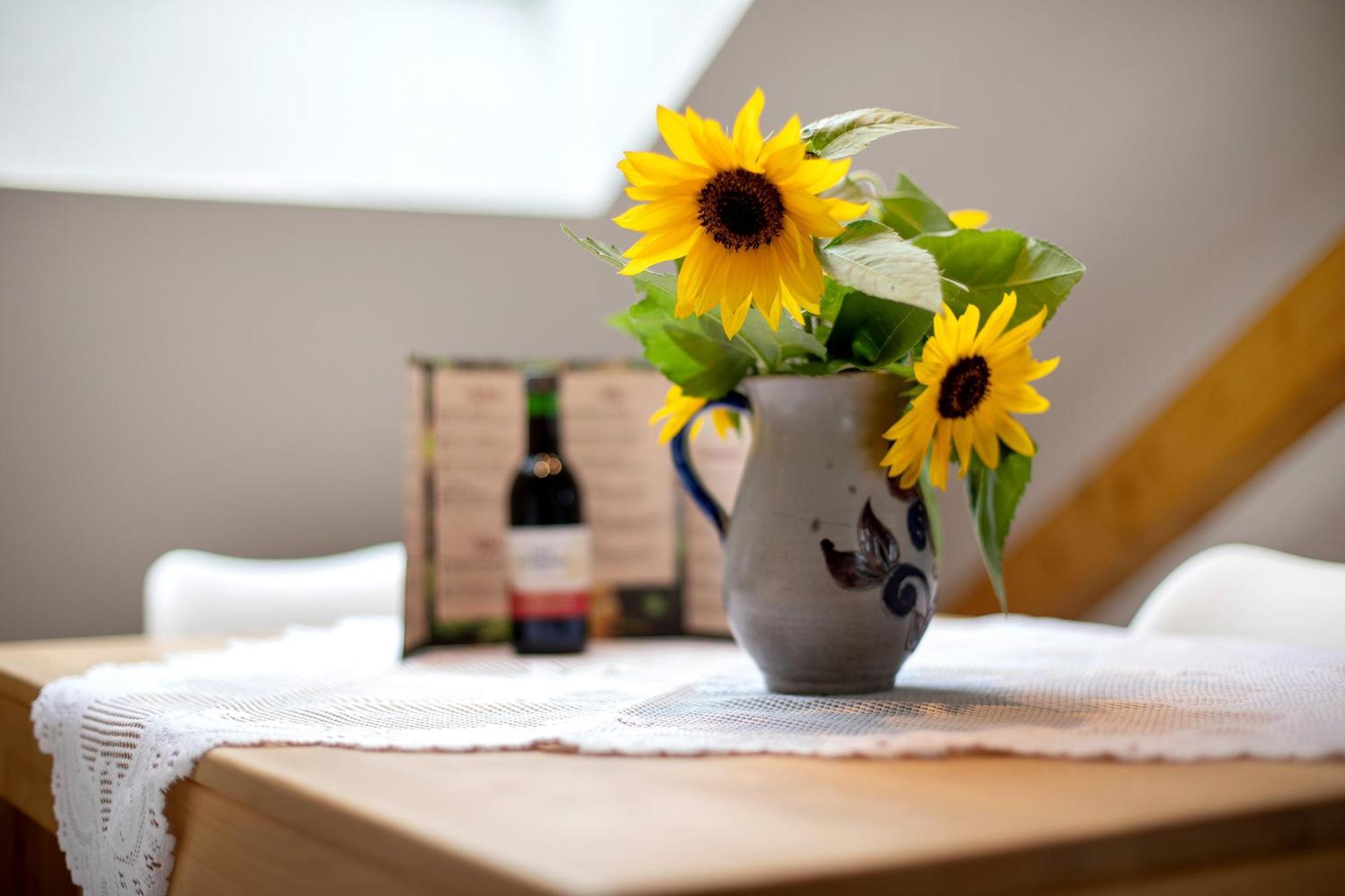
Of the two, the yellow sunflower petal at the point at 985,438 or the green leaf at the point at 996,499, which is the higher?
the yellow sunflower petal at the point at 985,438

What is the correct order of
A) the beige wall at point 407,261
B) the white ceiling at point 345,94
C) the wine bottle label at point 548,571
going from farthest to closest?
the beige wall at point 407,261 < the white ceiling at point 345,94 < the wine bottle label at point 548,571

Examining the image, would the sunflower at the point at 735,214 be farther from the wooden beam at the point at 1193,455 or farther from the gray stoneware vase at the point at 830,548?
the wooden beam at the point at 1193,455

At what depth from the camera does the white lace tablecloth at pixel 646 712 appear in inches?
25.0

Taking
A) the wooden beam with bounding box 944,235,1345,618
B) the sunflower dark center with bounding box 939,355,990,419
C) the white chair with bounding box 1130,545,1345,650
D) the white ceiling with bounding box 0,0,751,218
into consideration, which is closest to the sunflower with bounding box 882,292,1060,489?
the sunflower dark center with bounding box 939,355,990,419

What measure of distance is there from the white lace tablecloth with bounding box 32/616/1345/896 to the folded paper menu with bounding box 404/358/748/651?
0.17 meters

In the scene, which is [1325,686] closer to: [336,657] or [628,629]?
[628,629]

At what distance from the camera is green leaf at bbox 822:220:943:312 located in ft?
2.27

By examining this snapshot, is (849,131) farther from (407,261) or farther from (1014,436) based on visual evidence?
(407,261)

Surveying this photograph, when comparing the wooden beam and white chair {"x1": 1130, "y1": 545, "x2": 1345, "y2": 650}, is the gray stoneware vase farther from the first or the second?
the wooden beam

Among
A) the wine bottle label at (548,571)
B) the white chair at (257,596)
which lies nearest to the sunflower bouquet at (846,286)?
the wine bottle label at (548,571)

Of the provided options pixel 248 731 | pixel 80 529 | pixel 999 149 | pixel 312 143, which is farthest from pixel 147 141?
pixel 248 731

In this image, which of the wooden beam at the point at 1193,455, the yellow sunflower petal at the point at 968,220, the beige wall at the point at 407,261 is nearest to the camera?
the yellow sunflower petal at the point at 968,220

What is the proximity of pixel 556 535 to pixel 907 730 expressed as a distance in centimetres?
55

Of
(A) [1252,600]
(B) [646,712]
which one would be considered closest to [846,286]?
(B) [646,712]
